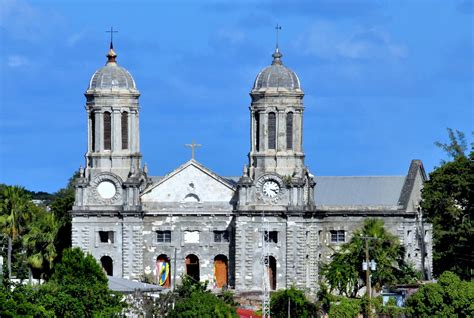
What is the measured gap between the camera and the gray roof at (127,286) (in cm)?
10444

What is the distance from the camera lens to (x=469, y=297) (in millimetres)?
100375

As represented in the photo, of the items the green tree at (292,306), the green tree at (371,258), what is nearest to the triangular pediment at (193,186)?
the green tree at (371,258)

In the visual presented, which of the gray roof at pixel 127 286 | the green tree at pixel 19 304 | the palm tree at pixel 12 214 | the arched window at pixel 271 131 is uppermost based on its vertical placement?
the arched window at pixel 271 131

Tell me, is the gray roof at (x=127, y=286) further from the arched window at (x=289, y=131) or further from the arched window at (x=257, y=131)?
the arched window at (x=289, y=131)

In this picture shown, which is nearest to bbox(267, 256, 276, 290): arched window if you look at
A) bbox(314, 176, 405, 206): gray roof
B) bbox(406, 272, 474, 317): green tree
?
bbox(314, 176, 405, 206): gray roof

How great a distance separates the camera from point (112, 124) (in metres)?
120

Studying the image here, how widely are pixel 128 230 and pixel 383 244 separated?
1480 centimetres

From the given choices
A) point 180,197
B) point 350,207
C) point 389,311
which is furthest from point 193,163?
point 389,311

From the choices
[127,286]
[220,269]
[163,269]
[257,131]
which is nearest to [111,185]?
[163,269]

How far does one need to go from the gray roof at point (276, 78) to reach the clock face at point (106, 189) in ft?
33.0

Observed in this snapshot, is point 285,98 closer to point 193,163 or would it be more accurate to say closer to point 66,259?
point 193,163

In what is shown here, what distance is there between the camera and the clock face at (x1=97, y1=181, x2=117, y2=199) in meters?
120

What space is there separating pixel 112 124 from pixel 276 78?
981cm

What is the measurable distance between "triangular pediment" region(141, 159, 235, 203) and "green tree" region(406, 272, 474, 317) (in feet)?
69.8
